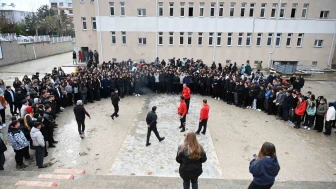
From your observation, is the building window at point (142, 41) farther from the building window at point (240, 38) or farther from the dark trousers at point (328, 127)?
the dark trousers at point (328, 127)

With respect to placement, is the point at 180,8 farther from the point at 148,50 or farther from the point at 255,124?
the point at 255,124

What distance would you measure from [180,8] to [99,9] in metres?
8.01

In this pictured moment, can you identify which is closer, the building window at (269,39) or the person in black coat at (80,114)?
the person in black coat at (80,114)

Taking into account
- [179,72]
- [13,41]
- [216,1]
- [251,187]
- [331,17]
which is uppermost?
[216,1]

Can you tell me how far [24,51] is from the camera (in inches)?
1169

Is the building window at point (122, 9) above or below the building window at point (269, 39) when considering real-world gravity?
above

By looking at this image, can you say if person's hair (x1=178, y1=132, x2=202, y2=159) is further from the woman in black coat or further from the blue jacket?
the blue jacket

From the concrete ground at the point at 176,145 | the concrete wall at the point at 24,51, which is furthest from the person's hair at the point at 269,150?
the concrete wall at the point at 24,51

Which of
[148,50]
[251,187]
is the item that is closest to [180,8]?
[148,50]

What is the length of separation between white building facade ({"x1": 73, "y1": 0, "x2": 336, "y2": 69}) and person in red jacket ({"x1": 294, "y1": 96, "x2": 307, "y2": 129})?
15.0 m

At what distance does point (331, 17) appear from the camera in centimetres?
2402

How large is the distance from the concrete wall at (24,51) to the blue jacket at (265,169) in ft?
95.6

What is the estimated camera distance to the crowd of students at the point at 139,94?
8.18 m

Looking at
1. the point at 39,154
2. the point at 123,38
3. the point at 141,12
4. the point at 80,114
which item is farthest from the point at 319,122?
the point at 123,38
